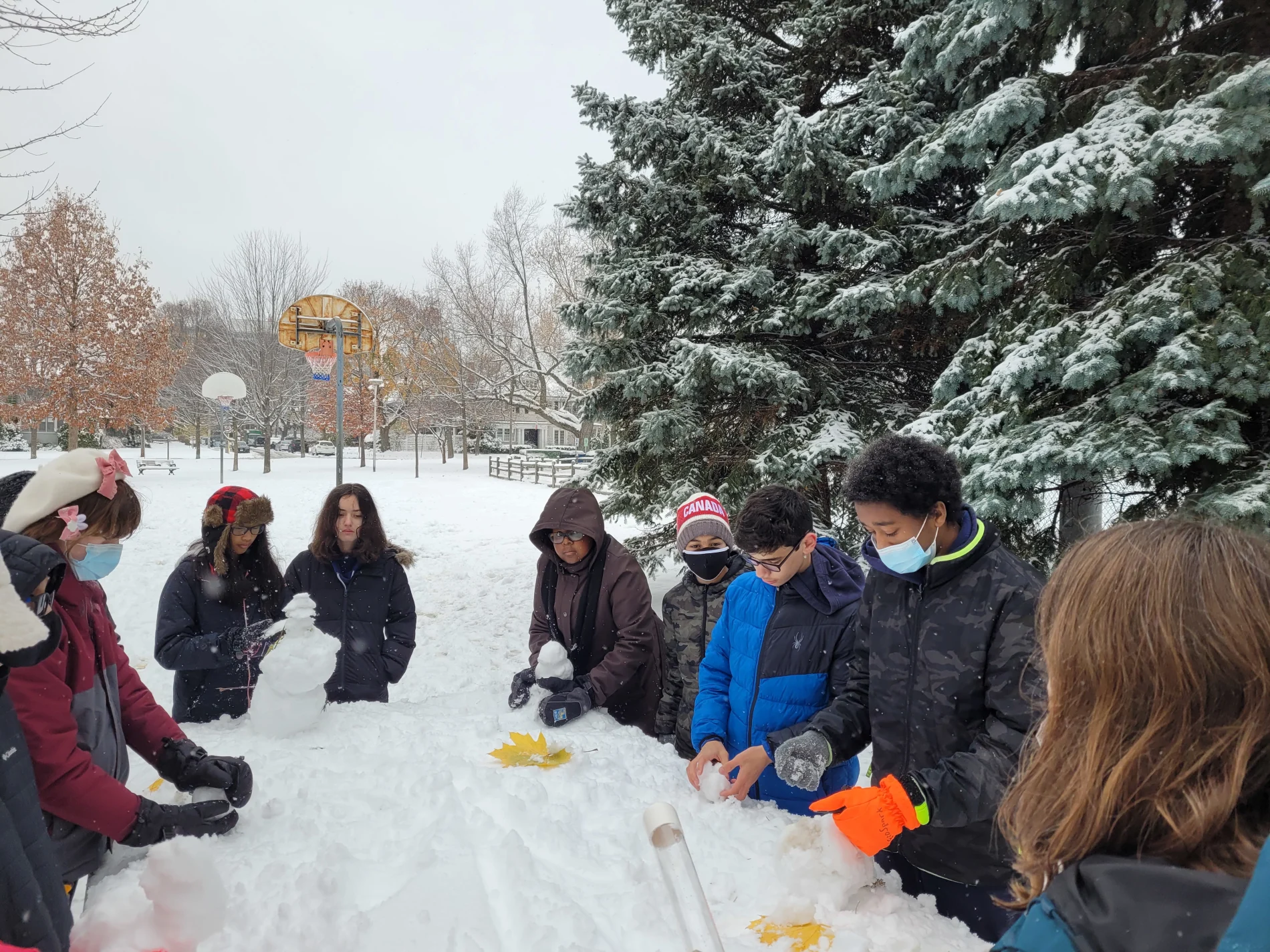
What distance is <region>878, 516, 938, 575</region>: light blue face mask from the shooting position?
191 centimetres

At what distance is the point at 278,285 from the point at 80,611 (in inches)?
1053

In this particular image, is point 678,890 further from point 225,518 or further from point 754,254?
point 754,254

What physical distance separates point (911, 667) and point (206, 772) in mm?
2109

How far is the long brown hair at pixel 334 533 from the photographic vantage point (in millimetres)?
3658

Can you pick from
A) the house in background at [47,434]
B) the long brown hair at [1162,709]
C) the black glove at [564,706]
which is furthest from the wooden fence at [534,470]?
the house in background at [47,434]

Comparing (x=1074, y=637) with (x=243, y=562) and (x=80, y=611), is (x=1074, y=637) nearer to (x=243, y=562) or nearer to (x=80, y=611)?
(x=80, y=611)

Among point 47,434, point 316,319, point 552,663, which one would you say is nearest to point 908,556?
point 552,663

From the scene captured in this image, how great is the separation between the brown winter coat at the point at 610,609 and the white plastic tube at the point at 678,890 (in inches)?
65.0

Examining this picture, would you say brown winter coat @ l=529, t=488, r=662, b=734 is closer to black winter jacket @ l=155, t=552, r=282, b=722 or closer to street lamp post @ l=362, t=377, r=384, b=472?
black winter jacket @ l=155, t=552, r=282, b=722

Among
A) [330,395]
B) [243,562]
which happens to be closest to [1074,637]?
[243,562]

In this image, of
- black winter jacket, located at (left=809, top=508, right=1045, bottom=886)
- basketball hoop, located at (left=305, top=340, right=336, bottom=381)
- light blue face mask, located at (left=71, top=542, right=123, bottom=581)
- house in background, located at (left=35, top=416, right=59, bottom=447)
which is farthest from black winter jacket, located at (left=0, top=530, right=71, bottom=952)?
house in background, located at (left=35, top=416, right=59, bottom=447)

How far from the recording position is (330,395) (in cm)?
3516

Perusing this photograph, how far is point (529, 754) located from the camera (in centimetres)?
240

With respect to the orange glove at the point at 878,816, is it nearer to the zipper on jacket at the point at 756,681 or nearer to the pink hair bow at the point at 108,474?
the zipper on jacket at the point at 756,681
